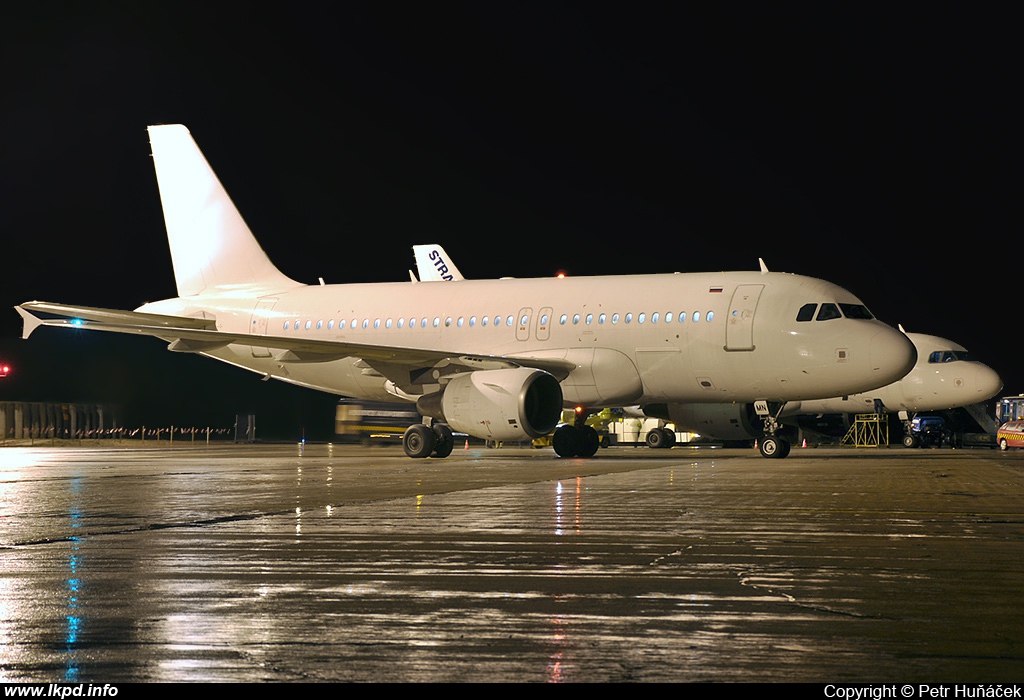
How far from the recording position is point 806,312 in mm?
26484

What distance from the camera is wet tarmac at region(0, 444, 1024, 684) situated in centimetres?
525

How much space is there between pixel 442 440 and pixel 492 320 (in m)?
3.20

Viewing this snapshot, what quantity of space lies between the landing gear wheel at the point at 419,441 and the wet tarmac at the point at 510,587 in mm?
13553

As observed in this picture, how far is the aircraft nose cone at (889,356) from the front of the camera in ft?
84.9

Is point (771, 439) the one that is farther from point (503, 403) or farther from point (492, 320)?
point (492, 320)

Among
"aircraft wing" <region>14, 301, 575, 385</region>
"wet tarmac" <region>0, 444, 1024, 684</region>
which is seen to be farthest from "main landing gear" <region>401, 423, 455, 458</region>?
"wet tarmac" <region>0, 444, 1024, 684</region>

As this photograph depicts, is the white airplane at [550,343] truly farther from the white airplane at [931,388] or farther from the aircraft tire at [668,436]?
the aircraft tire at [668,436]

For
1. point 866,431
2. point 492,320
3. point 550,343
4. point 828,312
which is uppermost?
point 492,320

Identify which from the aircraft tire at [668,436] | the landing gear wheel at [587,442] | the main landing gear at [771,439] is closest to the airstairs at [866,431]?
the aircraft tire at [668,436]

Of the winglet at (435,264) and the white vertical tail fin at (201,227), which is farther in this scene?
the winglet at (435,264)

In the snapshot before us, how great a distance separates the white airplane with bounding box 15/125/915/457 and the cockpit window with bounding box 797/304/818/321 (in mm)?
21

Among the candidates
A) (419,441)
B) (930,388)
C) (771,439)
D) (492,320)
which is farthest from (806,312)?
(930,388)

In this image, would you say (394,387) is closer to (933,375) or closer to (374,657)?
(933,375)
